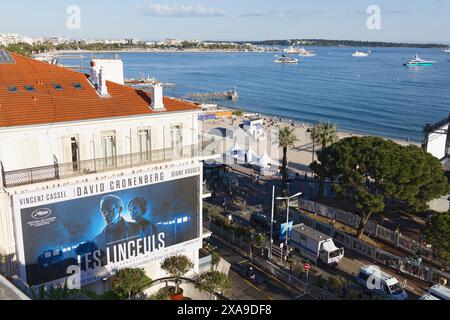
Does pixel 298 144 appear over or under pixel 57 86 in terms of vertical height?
under

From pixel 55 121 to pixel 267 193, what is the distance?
92.9 feet

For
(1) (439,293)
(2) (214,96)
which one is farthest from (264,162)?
(2) (214,96)

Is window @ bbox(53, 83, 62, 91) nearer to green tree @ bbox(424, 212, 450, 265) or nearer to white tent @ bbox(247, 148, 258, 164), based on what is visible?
green tree @ bbox(424, 212, 450, 265)

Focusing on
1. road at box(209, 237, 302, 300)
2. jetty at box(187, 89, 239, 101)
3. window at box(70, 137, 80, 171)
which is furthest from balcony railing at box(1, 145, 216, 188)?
jetty at box(187, 89, 239, 101)

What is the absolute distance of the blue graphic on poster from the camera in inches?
768

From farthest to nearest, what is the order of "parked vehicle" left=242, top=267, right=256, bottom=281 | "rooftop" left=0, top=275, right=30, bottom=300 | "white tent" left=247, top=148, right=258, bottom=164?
"white tent" left=247, top=148, right=258, bottom=164 < "parked vehicle" left=242, top=267, right=256, bottom=281 < "rooftop" left=0, top=275, right=30, bottom=300

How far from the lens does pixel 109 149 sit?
71.2 ft

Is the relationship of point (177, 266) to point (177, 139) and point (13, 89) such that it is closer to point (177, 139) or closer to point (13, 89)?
point (177, 139)

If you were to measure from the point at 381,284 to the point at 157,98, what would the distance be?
1703 centimetres

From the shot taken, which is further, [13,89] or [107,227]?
[107,227]

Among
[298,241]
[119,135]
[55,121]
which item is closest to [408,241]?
[298,241]

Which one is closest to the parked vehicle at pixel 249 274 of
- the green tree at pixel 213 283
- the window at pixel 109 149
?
the green tree at pixel 213 283

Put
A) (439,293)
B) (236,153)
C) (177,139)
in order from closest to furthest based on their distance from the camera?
(177,139) → (439,293) → (236,153)

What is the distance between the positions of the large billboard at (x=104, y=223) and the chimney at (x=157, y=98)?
11.1 feet
